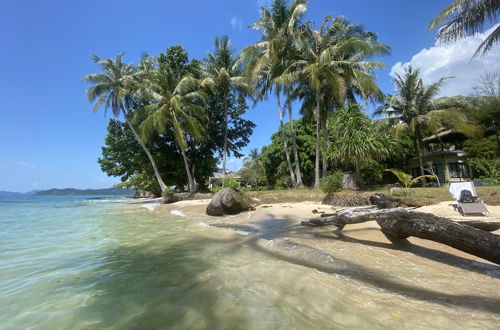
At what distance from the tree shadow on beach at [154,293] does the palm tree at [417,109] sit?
22.3 meters

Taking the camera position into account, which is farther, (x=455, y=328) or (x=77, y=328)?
(x=77, y=328)

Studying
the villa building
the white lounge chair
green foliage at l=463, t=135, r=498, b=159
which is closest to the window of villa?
the villa building

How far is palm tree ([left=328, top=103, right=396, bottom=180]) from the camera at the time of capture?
12508 millimetres

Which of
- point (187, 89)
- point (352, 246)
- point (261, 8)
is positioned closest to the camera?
point (352, 246)

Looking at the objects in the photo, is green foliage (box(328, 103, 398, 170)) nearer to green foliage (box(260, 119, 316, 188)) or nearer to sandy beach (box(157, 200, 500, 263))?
sandy beach (box(157, 200, 500, 263))

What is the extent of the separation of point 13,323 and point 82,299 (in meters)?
0.62

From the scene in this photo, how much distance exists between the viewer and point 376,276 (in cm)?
323

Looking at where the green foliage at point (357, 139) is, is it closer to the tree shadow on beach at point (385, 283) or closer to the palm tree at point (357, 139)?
the palm tree at point (357, 139)

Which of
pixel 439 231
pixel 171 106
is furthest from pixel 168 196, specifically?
pixel 439 231

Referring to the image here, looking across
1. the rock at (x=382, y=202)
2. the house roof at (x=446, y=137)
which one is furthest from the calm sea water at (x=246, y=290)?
the house roof at (x=446, y=137)

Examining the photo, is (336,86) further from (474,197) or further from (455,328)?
(455,328)

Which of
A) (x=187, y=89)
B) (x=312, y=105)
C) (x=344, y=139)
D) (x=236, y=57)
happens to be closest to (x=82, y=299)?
(x=344, y=139)

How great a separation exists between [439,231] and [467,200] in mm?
5201

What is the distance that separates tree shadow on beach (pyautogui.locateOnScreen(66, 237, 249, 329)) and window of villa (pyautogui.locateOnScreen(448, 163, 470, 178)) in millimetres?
26145
